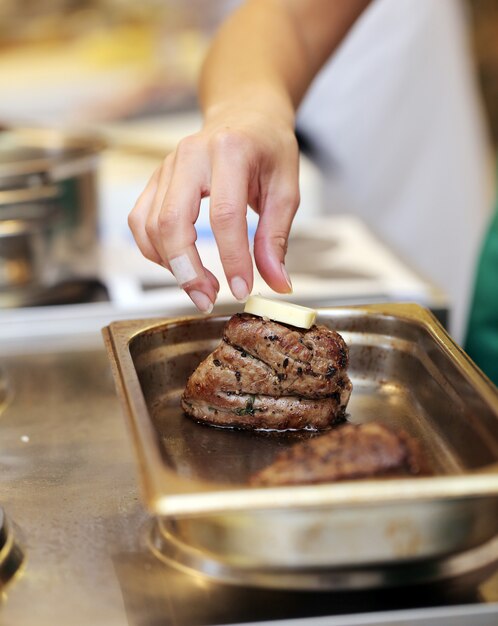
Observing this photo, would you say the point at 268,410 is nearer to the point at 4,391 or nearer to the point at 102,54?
the point at 4,391

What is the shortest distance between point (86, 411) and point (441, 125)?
2.14 meters

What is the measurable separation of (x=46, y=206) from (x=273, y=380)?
1061 millimetres

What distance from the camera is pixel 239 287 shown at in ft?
3.91

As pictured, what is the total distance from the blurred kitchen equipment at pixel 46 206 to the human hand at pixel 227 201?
2.37ft

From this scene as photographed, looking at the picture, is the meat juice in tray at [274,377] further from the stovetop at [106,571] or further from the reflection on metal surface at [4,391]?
the reflection on metal surface at [4,391]

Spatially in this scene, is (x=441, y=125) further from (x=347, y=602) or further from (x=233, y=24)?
(x=347, y=602)

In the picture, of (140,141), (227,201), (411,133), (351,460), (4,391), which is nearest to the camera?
(351,460)

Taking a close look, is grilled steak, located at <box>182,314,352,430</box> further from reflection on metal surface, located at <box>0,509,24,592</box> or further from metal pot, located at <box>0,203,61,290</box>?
metal pot, located at <box>0,203,61,290</box>

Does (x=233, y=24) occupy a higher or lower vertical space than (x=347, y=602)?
higher

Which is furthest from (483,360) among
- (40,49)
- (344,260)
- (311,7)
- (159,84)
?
(40,49)

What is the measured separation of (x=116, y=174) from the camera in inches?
123

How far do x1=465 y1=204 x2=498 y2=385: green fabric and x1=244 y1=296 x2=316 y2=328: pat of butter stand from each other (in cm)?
75

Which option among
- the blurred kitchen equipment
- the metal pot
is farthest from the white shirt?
the metal pot

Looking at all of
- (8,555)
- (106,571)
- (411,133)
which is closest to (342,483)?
(106,571)
